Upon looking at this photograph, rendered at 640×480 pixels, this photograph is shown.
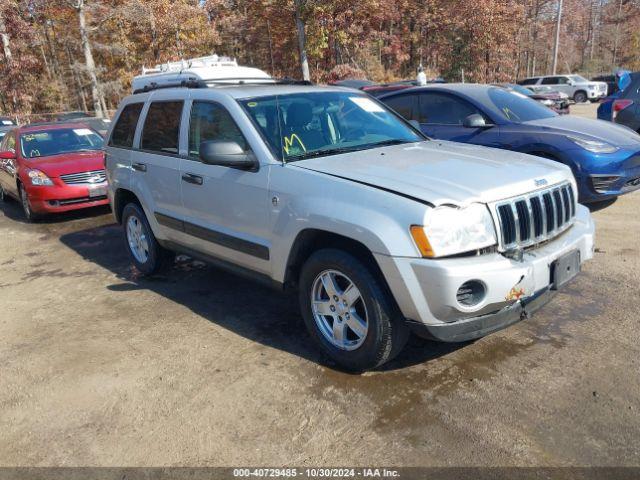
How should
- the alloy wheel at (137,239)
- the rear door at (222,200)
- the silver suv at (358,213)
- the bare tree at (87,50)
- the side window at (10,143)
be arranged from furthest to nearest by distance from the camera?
the bare tree at (87,50) → the side window at (10,143) → the alloy wheel at (137,239) → the rear door at (222,200) → the silver suv at (358,213)

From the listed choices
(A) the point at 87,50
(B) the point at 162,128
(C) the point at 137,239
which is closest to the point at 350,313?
(B) the point at 162,128

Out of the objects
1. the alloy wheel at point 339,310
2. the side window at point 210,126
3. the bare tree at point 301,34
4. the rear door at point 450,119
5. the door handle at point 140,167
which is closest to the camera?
the alloy wheel at point 339,310

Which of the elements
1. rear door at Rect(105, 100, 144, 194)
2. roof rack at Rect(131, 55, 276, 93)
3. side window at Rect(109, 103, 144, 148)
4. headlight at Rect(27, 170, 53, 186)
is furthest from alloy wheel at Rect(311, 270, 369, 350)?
headlight at Rect(27, 170, 53, 186)

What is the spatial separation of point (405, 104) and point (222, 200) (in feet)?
14.9

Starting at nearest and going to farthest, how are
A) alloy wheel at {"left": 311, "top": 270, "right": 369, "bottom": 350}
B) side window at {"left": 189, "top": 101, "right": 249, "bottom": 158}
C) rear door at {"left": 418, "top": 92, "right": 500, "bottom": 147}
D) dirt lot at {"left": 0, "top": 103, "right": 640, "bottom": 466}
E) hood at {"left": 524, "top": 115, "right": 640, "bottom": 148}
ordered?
dirt lot at {"left": 0, "top": 103, "right": 640, "bottom": 466}
alloy wheel at {"left": 311, "top": 270, "right": 369, "bottom": 350}
side window at {"left": 189, "top": 101, "right": 249, "bottom": 158}
hood at {"left": 524, "top": 115, "right": 640, "bottom": 148}
rear door at {"left": 418, "top": 92, "right": 500, "bottom": 147}

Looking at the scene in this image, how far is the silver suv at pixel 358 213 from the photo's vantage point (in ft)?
9.61

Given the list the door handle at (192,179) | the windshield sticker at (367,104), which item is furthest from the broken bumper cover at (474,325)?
the windshield sticker at (367,104)

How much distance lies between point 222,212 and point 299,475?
2138 mm

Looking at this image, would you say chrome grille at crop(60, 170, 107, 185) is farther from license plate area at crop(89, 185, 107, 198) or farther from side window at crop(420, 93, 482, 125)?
side window at crop(420, 93, 482, 125)

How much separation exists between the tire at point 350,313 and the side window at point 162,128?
1.97 metres

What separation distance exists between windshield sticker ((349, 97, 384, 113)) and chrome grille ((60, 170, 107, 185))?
519 cm

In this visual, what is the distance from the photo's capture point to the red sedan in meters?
8.25

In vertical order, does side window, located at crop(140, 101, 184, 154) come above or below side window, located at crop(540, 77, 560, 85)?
above

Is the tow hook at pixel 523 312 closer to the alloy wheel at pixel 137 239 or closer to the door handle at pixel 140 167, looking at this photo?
the door handle at pixel 140 167
